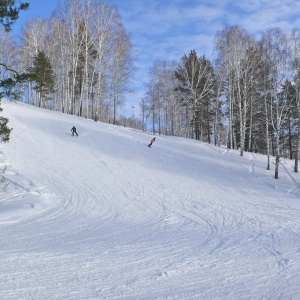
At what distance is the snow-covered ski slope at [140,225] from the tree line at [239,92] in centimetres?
537

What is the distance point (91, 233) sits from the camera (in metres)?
7.68

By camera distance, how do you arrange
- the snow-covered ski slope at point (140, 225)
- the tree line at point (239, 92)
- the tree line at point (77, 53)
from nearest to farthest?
the snow-covered ski slope at point (140, 225), the tree line at point (239, 92), the tree line at point (77, 53)

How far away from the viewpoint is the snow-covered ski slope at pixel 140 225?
438cm

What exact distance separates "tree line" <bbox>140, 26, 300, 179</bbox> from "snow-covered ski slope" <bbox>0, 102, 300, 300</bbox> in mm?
5370

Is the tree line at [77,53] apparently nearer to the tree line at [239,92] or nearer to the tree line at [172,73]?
the tree line at [172,73]

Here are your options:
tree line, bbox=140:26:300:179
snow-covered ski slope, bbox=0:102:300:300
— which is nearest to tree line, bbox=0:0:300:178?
tree line, bbox=140:26:300:179

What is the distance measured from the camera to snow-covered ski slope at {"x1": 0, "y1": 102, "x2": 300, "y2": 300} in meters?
4.38

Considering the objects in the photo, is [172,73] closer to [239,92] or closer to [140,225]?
[239,92]

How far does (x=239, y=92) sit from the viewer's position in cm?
2598

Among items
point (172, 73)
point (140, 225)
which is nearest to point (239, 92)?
point (172, 73)

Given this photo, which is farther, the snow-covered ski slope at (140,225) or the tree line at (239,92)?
the tree line at (239,92)

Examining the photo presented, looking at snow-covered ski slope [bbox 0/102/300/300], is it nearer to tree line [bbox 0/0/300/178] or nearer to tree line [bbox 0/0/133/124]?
tree line [bbox 0/0/300/178]

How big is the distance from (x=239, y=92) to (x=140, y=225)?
20.3m

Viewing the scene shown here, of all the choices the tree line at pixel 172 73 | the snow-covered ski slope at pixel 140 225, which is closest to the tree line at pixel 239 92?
the tree line at pixel 172 73
